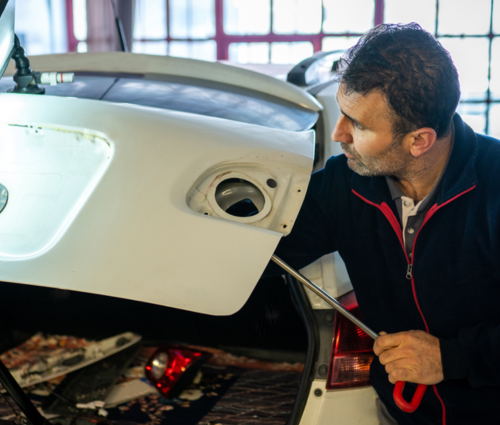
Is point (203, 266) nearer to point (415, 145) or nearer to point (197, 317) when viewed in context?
point (415, 145)

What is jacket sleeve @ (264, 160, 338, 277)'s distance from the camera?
1.29m

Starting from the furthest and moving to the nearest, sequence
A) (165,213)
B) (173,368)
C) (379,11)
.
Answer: (379,11) < (173,368) < (165,213)

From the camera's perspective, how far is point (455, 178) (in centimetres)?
113

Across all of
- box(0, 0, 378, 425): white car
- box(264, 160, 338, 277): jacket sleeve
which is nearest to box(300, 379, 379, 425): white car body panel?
box(0, 0, 378, 425): white car

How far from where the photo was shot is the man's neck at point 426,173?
1.18 meters

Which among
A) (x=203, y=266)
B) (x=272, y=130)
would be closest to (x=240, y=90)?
(x=272, y=130)

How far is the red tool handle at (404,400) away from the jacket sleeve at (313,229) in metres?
0.36

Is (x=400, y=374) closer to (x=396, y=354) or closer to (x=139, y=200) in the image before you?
(x=396, y=354)

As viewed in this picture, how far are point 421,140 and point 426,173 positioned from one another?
0.09m

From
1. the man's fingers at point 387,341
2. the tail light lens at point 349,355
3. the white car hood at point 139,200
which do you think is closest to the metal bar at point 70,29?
the white car hood at point 139,200

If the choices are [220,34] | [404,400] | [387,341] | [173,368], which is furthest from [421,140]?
[220,34]

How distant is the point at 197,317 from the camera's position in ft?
5.44

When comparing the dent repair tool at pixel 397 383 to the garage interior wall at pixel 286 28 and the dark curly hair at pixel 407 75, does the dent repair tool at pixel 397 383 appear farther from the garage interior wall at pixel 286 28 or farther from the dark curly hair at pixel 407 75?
the garage interior wall at pixel 286 28

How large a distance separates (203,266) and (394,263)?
1.56ft
